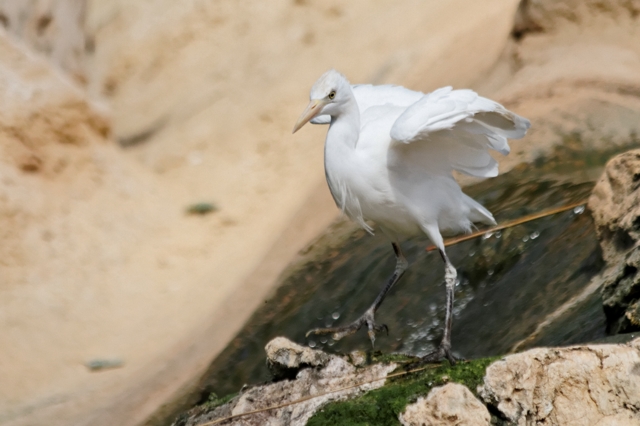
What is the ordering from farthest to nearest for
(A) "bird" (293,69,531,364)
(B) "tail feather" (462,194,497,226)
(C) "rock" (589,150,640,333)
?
(B) "tail feather" (462,194,497,226)
(A) "bird" (293,69,531,364)
(C) "rock" (589,150,640,333)

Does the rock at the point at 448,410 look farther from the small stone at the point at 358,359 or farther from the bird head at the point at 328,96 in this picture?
the bird head at the point at 328,96

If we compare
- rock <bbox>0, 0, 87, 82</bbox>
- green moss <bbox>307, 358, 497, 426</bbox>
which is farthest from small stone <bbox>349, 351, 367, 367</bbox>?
rock <bbox>0, 0, 87, 82</bbox>

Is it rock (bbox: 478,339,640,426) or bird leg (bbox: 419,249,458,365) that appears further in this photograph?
bird leg (bbox: 419,249,458,365)

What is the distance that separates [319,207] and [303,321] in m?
2.16

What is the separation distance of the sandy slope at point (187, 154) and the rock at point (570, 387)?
13.4 ft

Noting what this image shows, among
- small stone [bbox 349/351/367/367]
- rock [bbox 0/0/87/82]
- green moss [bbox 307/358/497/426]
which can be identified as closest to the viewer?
green moss [bbox 307/358/497/426]

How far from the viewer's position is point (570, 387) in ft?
11.8

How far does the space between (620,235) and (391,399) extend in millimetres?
1964

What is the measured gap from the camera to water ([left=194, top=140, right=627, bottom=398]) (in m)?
5.43

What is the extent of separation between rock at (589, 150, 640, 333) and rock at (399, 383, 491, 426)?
98 centimetres

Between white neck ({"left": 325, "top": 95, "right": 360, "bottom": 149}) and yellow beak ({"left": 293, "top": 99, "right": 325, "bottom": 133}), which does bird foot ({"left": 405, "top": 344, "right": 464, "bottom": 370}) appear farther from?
yellow beak ({"left": 293, "top": 99, "right": 325, "bottom": 133})

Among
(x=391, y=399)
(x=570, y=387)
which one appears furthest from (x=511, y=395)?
(x=391, y=399)

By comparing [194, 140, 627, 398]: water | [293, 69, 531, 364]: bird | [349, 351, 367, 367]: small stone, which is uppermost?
[293, 69, 531, 364]: bird

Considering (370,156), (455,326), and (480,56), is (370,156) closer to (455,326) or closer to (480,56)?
(455,326)
